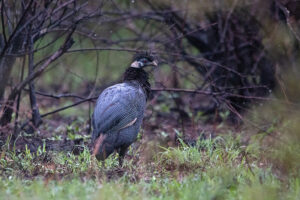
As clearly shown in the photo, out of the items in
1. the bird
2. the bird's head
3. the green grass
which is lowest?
the green grass

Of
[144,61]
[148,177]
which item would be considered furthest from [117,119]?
[144,61]

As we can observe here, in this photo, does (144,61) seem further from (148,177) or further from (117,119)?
(148,177)

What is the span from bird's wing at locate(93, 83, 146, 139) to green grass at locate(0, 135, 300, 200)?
1.30 feet

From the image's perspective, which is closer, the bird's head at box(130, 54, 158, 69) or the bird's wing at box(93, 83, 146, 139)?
the bird's wing at box(93, 83, 146, 139)

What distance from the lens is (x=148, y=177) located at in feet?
17.6

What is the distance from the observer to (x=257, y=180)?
4832mm

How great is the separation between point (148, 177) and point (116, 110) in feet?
3.22

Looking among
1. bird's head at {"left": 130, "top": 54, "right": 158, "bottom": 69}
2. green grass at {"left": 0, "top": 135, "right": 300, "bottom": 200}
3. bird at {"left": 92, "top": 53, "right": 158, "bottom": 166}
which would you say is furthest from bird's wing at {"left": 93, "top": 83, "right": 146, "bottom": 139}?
bird's head at {"left": 130, "top": 54, "right": 158, "bottom": 69}

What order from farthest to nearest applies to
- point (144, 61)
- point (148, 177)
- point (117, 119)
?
point (144, 61)
point (117, 119)
point (148, 177)

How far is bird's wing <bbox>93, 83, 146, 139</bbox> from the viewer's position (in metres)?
5.91

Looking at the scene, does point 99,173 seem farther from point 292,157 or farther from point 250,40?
point 250,40

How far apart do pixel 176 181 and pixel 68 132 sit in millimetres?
3306

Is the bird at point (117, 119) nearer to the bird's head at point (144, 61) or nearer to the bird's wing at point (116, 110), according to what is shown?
the bird's wing at point (116, 110)

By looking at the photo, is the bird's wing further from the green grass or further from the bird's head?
the bird's head
